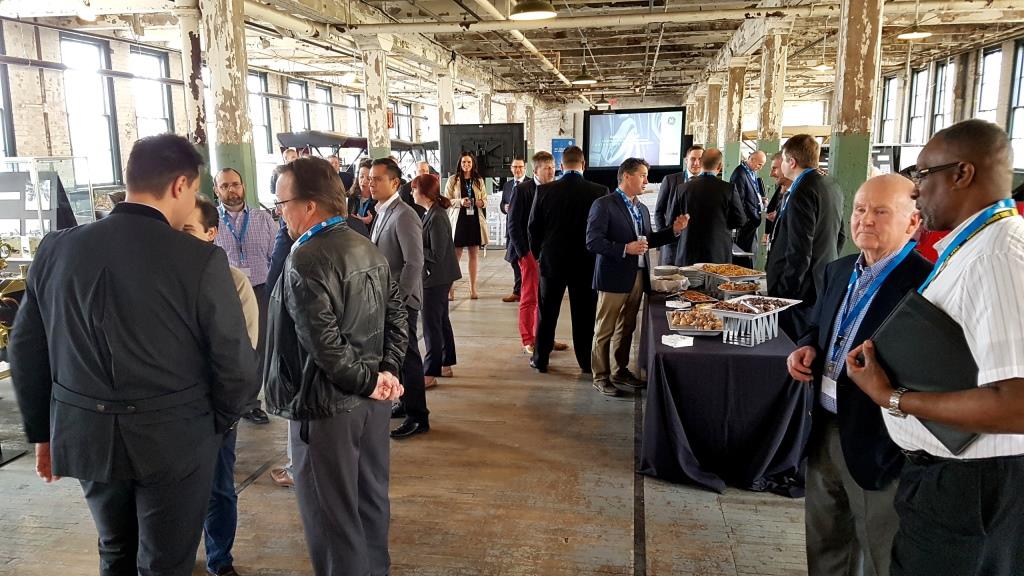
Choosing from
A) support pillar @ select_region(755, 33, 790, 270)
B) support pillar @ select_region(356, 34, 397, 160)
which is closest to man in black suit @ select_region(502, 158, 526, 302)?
support pillar @ select_region(356, 34, 397, 160)

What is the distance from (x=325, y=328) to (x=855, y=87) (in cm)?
571

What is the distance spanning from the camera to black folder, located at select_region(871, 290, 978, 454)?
1344 millimetres

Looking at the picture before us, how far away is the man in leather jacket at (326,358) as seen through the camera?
2.04 meters

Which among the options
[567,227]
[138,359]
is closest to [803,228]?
[567,227]

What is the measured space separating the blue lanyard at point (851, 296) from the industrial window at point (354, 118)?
20.1 meters

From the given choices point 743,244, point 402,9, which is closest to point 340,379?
point 743,244

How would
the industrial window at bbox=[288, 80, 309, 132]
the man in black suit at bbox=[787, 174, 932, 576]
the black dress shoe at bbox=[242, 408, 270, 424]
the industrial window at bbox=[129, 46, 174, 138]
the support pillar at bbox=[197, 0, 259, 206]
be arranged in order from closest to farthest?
1. the man in black suit at bbox=[787, 174, 932, 576]
2. the black dress shoe at bbox=[242, 408, 270, 424]
3. the support pillar at bbox=[197, 0, 259, 206]
4. the industrial window at bbox=[129, 46, 174, 138]
5. the industrial window at bbox=[288, 80, 309, 132]

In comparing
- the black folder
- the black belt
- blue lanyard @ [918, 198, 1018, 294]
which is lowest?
the black belt

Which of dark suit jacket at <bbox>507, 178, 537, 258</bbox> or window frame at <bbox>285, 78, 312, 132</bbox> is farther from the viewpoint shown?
window frame at <bbox>285, 78, 312, 132</bbox>

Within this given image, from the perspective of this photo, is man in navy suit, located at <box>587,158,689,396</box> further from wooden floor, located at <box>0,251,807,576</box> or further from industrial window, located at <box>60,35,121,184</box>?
industrial window, located at <box>60,35,121,184</box>

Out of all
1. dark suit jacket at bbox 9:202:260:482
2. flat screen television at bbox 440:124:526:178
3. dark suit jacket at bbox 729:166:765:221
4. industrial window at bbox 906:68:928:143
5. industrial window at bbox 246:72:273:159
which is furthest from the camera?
industrial window at bbox 906:68:928:143

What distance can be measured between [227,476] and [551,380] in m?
2.86

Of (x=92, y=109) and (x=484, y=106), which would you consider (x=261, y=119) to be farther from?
(x=484, y=106)

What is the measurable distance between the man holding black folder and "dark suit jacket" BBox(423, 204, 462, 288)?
3.31 meters
